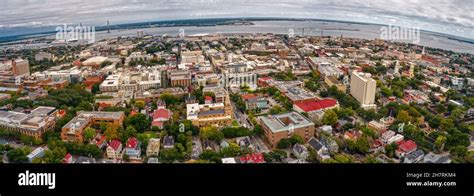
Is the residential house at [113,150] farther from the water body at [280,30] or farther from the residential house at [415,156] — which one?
the water body at [280,30]

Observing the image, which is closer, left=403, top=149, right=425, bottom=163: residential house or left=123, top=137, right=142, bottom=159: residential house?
left=403, top=149, right=425, bottom=163: residential house

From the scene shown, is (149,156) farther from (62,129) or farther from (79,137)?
(62,129)

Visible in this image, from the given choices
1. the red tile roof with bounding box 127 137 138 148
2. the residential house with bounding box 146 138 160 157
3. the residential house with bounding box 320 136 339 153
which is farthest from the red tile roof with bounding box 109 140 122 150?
the residential house with bounding box 320 136 339 153

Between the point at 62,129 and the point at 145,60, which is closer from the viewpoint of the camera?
the point at 62,129

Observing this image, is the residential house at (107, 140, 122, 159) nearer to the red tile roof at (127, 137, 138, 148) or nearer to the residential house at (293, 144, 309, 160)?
the red tile roof at (127, 137, 138, 148)

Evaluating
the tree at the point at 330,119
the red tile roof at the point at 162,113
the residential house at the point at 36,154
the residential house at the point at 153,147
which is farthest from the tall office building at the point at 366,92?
the residential house at the point at 36,154

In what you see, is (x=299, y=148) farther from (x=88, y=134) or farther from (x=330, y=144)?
(x=88, y=134)
